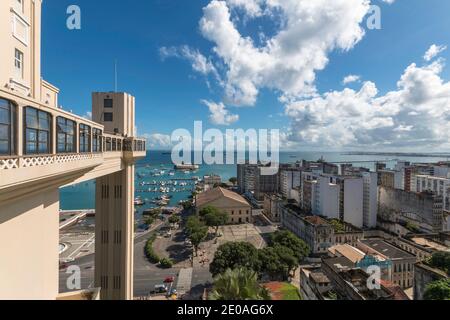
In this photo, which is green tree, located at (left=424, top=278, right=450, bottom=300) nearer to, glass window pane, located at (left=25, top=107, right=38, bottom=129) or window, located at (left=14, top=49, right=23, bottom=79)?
glass window pane, located at (left=25, top=107, right=38, bottom=129)

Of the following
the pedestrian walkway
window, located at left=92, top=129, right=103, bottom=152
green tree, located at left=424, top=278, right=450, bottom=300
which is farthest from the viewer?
the pedestrian walkway

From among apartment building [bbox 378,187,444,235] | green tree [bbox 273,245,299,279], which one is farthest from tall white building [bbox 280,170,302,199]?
green tree [bbox 273,245,299,279]

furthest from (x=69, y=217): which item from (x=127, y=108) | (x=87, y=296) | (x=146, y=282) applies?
(x=87, y=296)

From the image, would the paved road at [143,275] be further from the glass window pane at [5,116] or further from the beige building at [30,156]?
the glass window pane at [5,116]

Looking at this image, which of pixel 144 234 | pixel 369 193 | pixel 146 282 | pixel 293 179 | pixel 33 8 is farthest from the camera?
pixel 293 179

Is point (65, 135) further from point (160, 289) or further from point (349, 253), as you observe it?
point (349, 253)
